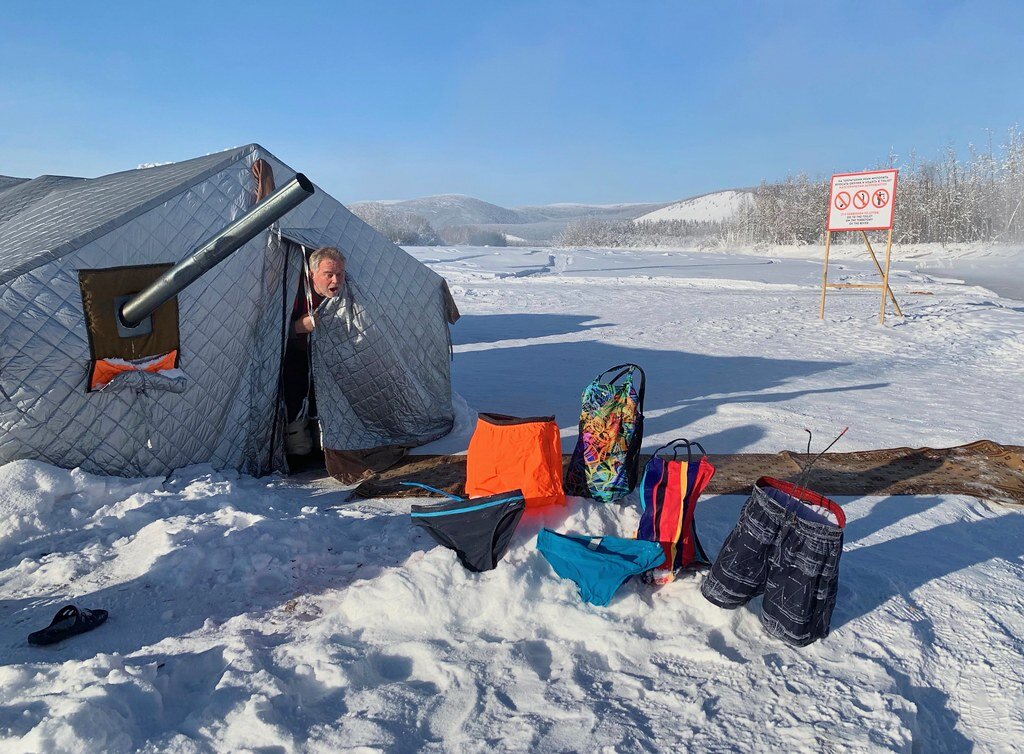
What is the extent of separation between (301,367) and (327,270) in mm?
742

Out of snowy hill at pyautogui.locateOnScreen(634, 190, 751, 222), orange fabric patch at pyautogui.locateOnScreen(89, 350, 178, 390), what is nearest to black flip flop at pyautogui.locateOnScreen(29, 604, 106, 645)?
orange fabric patch at pyautogui.locateOnScreen(89, 350, 178, 390)

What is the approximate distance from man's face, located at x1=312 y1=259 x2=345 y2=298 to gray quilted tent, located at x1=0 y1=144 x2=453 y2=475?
0.14 m

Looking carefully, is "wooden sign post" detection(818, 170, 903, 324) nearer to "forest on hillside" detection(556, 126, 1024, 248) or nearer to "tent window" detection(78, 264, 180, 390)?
"tent window" detection(78, 264, 180, 390)

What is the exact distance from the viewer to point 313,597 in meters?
2.92

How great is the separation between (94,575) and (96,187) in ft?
11.8

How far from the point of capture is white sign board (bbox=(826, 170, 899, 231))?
428 inches

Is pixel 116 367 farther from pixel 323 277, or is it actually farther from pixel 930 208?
pixel 930 208

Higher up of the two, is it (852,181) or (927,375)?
(852,181)

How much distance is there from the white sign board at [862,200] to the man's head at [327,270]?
9.41 metres

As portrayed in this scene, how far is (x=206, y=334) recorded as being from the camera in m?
4.29

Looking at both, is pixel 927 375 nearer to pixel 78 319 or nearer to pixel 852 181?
pixel 852 181

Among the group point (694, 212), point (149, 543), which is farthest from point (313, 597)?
point (694, 212)

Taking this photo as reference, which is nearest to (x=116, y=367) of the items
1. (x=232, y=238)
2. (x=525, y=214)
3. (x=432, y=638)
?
(x=232, y=238)

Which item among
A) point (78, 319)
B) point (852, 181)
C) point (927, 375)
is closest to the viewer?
point (78, 319)
